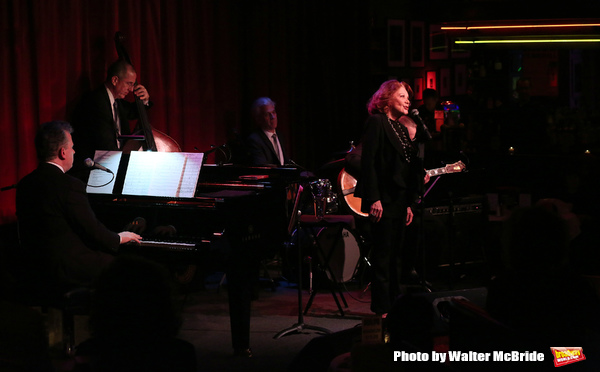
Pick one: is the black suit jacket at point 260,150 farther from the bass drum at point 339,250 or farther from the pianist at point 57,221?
the pianist at point 57,221

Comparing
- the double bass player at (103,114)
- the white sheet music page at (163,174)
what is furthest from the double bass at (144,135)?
the white sheet music page at (163,174)

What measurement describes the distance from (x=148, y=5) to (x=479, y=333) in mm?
4512

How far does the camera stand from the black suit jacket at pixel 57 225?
12.1 feet

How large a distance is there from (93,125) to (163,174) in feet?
3.71

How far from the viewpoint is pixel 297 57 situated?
23.8 feet

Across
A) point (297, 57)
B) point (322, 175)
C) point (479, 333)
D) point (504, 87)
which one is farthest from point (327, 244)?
point (504, 87)

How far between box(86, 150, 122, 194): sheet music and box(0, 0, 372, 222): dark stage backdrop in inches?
30.2

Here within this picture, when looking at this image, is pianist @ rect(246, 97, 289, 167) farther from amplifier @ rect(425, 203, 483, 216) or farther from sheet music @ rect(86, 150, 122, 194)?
sheet music @ rect(86, 150, 122, 194)

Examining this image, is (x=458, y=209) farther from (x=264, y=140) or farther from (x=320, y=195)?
(x=264, y=140)

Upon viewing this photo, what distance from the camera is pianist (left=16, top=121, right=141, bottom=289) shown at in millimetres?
3688

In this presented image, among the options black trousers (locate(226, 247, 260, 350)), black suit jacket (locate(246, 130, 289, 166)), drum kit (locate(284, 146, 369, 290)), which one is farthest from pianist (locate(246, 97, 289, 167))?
black trousers (locate(226, 247, 260, 350))

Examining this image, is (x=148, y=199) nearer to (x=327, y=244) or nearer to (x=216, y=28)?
(x=327, y=244)

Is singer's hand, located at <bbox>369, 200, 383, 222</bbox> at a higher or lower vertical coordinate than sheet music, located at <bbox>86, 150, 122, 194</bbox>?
lower

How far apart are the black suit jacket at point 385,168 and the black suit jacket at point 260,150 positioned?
1.66m
